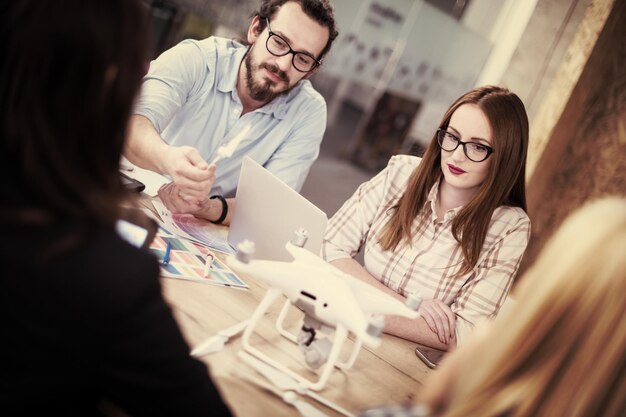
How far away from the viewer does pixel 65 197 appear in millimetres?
746

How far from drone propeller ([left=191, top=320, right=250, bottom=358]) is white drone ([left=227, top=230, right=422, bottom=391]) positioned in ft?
0.12

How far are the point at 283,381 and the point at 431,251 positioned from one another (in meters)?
1.05

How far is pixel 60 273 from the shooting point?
0.74 meters

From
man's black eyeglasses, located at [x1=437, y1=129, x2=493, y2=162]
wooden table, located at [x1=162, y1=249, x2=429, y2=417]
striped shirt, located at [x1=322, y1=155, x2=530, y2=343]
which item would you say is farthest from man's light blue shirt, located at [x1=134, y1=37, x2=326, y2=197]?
wooden table, located at [x1=162, y1=249, x2=429, y2=417]

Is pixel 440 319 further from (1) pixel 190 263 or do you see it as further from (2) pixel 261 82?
(2) pixel 261 82

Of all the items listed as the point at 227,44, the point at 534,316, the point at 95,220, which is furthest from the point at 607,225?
the point at 227,44

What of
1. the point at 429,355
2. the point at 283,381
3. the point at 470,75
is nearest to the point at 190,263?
the point at 283,381

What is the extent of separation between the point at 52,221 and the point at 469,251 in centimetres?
164

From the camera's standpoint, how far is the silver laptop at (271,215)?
1.62 metres

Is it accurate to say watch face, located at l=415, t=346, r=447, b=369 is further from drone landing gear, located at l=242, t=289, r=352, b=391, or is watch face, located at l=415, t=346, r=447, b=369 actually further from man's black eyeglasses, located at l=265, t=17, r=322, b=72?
man's black eyeglasses, located at l=265, t=17, r=322, b=72

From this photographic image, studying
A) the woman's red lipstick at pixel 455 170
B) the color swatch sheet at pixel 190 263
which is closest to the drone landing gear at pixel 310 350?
the color swatch sheet at pixel 190 263

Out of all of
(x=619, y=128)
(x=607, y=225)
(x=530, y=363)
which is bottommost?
(x=530, y=363)

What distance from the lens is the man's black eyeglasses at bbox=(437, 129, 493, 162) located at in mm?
2043

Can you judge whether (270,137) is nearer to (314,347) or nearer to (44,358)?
(314,347)
